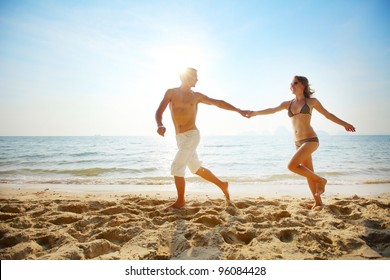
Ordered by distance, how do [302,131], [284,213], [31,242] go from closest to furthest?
[31,242] < [284,213] < [302,131]

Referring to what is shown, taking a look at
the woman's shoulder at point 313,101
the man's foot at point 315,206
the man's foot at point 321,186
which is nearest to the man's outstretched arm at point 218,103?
the woman's shoulder at point 313,101

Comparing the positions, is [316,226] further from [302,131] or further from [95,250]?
[95,250]

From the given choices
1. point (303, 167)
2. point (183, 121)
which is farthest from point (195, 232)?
point (303, 167)

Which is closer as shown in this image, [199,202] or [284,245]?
[284,245]

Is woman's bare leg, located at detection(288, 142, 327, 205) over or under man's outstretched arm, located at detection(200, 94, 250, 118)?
under

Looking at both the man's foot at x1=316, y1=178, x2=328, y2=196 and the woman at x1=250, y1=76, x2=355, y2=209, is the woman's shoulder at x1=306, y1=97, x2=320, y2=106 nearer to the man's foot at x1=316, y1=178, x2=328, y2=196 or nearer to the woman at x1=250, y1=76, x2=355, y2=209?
the woman at x1=250, y1=76, x2=355, y2=209

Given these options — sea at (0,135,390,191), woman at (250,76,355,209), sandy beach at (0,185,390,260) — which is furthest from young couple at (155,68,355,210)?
sea at (0,135,390,191)

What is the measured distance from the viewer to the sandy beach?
2617 mm

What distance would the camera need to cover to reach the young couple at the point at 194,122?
4.07 meters

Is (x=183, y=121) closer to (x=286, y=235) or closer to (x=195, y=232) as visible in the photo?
(x=195, y=232)

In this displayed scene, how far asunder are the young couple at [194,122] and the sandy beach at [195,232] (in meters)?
0.53

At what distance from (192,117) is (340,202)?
301 cm
